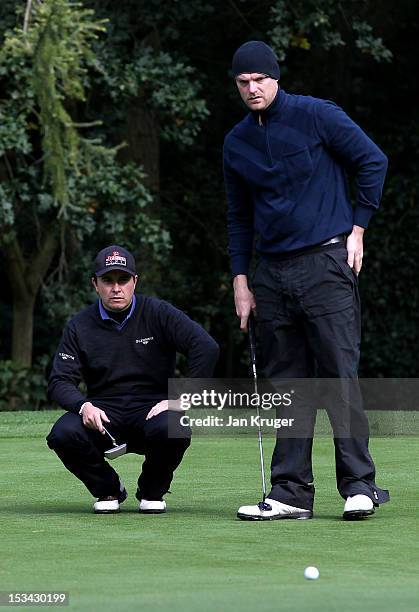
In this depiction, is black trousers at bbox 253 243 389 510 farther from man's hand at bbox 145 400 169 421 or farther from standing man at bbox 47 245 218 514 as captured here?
man's hand at bbox 145 400 169 421

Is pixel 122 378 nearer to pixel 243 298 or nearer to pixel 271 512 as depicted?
pixel 243 298

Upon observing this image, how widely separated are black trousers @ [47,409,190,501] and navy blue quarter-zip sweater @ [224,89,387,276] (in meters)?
0.81

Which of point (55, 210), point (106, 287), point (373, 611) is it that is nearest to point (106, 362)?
point (106, 287)

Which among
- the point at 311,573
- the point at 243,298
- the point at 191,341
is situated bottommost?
the point at 311,573

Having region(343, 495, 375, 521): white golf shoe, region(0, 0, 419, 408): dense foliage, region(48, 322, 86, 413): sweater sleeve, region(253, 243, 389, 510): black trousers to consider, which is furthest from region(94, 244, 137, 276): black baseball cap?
region(0, 0, 419, 408): dense foliage

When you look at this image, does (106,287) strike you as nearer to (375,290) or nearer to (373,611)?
(373,611)

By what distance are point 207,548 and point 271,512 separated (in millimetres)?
931

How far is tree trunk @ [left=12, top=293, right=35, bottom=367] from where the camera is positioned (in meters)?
16.8

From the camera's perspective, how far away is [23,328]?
16.8m

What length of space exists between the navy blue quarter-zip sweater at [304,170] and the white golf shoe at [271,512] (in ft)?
3.22

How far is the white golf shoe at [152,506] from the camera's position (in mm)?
5871

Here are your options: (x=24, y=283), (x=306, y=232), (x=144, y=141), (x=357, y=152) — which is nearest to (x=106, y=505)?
(x=306, y=232)

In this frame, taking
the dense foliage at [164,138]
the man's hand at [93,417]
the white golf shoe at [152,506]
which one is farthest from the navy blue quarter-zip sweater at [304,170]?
the dense foliage at [164,138]

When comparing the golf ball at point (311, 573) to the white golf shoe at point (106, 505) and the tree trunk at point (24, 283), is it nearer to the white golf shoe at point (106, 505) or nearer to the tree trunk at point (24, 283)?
the white golf shoe at point (106, 505)
